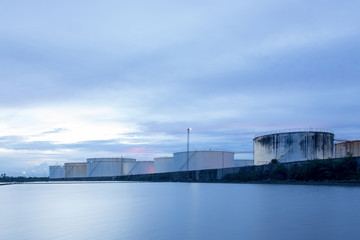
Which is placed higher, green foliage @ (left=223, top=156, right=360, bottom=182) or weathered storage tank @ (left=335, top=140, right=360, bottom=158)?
weathered storage tank @ (left=335, top=140, right=360, bottom=158)

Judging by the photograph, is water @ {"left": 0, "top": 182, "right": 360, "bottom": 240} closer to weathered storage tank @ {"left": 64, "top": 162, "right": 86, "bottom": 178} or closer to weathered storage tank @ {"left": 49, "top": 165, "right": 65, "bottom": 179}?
weathered storage tank @ {"left": 64, "top": 162, "right": 86, "bottom": 178}

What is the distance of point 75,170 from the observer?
285 feet

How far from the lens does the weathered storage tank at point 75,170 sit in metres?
85.8

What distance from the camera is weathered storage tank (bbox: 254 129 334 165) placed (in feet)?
124

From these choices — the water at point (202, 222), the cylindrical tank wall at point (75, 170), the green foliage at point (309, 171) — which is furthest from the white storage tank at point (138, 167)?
the water at point (202, 222)

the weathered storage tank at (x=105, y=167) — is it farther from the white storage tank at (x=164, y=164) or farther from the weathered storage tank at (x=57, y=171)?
the weathered storage tank at (x=57, y=171)

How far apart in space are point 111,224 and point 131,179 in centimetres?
4656

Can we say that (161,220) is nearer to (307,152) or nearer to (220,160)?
(307,152)

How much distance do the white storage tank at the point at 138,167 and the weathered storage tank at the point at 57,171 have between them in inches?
974

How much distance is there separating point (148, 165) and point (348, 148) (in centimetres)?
4358

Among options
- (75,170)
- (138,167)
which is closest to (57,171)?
(75,170)

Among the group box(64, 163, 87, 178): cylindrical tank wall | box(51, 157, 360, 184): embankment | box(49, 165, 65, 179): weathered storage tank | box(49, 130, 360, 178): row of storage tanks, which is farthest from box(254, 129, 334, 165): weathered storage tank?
box(49, 165, 65, 179): weathered storage tank

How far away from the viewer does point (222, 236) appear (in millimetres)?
8039

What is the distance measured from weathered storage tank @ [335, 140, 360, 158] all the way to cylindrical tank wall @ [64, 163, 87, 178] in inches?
2432
